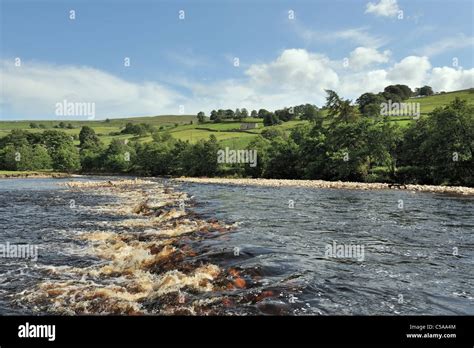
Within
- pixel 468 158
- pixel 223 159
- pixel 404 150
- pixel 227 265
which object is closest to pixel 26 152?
pixel 223 159

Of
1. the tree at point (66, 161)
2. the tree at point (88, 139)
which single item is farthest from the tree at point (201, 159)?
the tree at point (88, 139)

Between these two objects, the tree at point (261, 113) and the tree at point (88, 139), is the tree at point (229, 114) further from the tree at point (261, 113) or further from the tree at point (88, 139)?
the tree at point (88, 139)

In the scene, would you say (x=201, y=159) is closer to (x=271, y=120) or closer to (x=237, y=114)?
(x=271, y=120)

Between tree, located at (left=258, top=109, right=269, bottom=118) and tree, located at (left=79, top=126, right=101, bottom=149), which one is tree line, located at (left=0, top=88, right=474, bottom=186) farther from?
tree, located at (left=258, top=109, right=269, bottom=118)

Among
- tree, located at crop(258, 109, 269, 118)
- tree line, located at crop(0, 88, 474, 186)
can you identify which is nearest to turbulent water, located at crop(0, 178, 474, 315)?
tree line, located at crop(0, 88, 474, 186)

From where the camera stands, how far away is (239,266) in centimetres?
1293

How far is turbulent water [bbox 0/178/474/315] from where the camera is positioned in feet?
32.1

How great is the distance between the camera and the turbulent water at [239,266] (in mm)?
9773
